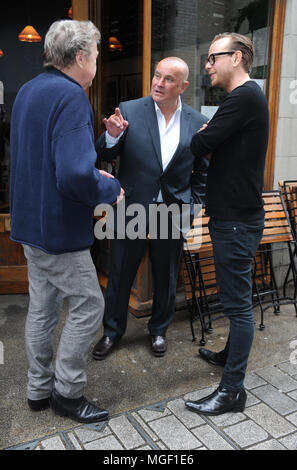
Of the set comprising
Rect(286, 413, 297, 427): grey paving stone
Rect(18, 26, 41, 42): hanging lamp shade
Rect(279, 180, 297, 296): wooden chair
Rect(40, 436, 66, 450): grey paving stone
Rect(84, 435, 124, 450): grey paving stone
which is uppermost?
Rect(18, 26, 41, 42): hanging lamp shade

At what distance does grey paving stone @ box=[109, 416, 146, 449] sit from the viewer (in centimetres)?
230

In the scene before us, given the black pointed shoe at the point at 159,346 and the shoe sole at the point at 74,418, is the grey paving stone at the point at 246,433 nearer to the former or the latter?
the shoe sole at the point at 74,418

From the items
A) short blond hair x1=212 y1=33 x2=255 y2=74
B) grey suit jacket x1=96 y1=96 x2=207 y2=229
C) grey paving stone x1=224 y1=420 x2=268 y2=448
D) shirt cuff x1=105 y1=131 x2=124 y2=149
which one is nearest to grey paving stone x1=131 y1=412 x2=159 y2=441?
grey paving stone x1=224 y1=420 x2=268 y2=448

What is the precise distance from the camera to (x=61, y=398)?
245 cm

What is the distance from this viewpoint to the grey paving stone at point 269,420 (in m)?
2.44

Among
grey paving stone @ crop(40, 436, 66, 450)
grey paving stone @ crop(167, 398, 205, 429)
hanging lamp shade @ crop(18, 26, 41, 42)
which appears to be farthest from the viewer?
hanging lamp shade @ crop(18, 26, 41, 42)

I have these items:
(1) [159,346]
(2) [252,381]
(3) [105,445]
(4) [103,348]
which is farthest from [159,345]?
(3) [105,445]

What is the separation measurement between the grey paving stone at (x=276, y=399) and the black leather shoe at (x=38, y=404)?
4.18ft

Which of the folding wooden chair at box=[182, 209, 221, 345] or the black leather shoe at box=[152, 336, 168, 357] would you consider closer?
the black leather shoe at box=[152, 336, 168, 357]

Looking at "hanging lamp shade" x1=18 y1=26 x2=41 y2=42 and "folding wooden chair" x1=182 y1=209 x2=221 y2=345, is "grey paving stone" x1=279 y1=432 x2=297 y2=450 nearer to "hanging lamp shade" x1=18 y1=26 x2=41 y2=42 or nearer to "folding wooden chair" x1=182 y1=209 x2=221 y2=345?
"folding wooden chair" x1=182 y1=209 x2=221 y2=345

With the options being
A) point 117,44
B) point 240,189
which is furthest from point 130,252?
point 117,44

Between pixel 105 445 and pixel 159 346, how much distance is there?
41.5 inches

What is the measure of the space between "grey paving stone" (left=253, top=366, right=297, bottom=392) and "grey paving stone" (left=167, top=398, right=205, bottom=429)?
2.13ft

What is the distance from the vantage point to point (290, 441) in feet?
7.74
